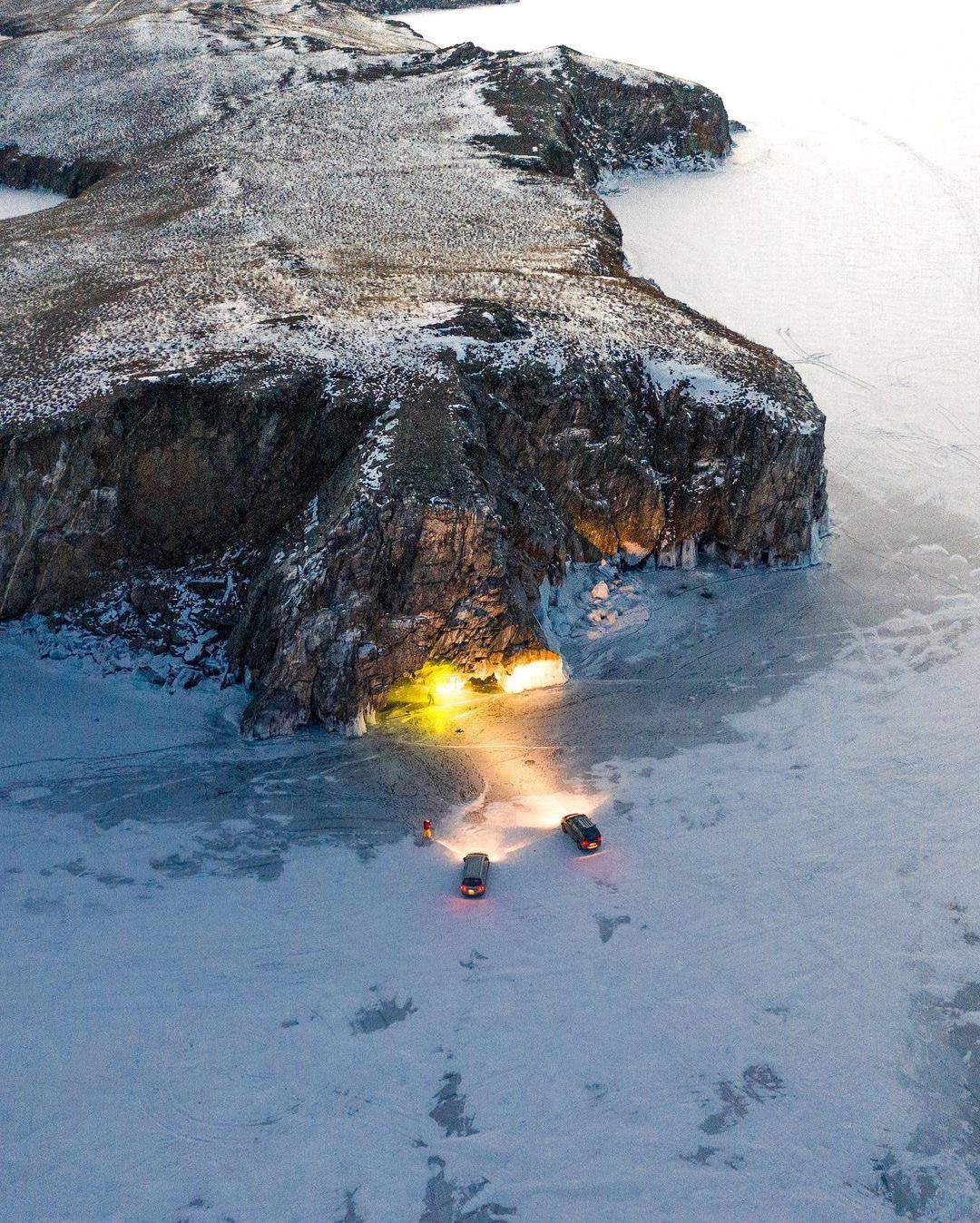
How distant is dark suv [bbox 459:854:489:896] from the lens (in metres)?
23.6

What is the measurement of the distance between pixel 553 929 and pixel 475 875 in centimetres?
219

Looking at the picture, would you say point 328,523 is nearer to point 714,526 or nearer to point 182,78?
point 714,526

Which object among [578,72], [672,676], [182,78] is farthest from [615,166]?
[672,676]

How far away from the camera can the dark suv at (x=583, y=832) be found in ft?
81.0

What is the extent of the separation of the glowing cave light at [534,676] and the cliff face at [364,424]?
401mm

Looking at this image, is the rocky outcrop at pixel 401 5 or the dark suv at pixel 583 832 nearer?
the dark suv at pixel 583 832

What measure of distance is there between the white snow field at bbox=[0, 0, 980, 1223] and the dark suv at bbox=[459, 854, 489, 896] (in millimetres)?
431

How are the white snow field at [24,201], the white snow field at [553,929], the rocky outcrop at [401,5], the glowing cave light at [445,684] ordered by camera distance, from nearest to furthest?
1. the white snow field at [553,929]
2. the glowing cave light at [445,684]
3. the white snow field at [24,201]
4. the rocky outcrop at [401,5]

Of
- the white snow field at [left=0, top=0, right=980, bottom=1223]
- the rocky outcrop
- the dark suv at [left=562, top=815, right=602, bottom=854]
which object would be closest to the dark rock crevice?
the white snow field at [left=0, top=0, right=980, bottom=1223]

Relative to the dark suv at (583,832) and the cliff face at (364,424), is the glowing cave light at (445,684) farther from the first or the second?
the dark suv at (583,832)

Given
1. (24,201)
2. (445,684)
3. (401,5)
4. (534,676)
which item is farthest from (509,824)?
(401,5)

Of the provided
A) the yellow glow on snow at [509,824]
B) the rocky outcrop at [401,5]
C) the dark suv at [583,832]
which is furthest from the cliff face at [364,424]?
the rocky outcrop at [401,5]

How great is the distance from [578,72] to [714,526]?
50.6 meters

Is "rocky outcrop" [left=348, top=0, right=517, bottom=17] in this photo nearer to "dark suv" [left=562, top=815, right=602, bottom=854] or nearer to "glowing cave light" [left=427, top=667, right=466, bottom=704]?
"glowing cave light" [left=427, top=667, right=466, bottom=704]
